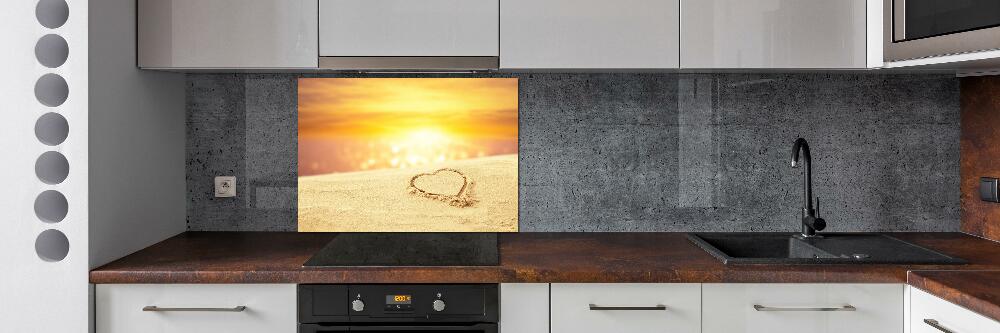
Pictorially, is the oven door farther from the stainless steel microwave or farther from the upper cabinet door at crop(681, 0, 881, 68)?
the stainless steel microwave

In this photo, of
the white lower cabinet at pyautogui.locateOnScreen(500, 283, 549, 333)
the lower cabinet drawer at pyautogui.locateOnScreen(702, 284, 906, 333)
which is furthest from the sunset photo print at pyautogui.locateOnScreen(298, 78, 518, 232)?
the lower cabinet drawer at pyautogui.locateOnScreen(702, 284, 906, 333)

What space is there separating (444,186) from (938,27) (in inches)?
61.3

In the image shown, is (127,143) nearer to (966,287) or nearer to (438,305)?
(438,305)

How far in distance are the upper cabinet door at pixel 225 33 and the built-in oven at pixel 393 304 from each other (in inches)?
28.3

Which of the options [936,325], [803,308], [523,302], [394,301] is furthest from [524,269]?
[936,325]

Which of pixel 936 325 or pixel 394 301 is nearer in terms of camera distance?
pixel 936 325

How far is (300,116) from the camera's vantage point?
2490mm

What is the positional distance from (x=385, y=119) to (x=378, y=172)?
0.19 m
